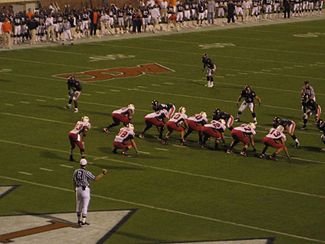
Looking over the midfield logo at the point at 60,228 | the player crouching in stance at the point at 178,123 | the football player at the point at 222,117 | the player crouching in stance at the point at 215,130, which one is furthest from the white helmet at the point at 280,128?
the midfield logo at the point at 60,228

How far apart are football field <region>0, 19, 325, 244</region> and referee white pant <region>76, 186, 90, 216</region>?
0.37 meters

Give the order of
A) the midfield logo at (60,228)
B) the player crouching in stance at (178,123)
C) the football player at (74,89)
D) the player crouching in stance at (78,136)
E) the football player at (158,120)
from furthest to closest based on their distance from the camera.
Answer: the football player at (74,89), the football player at (158,120), the player crouching in stance at (178,123), the player crouching in stance at (78,136), the midfield logo at (60,228)

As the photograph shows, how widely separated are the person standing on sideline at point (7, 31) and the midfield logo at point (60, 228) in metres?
25.4

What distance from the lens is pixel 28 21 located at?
47.5 meters

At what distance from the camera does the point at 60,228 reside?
66.2 ft

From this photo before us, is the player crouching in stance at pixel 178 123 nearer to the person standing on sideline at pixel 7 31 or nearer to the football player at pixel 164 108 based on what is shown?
the football player at pixel 164 108

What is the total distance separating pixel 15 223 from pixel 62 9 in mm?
38636

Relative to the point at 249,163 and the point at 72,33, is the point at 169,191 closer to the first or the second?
the point at 249,163

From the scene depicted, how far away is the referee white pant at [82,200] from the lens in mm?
20047

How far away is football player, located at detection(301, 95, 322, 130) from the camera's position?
29.8 metres

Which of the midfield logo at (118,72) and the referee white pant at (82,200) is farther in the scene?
the midfield logo at (118,72)

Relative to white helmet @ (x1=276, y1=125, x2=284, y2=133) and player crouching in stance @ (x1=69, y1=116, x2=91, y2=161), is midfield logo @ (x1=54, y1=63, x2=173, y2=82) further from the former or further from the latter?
white helmet @ (x1=276, y1=125, x2=284, y2=133)

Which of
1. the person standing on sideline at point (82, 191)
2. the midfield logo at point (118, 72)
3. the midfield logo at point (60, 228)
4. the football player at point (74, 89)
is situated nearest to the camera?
the midfield logo at point (60, 228)

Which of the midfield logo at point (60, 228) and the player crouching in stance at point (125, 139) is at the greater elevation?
the player crouching in stance at point (125, 139)
